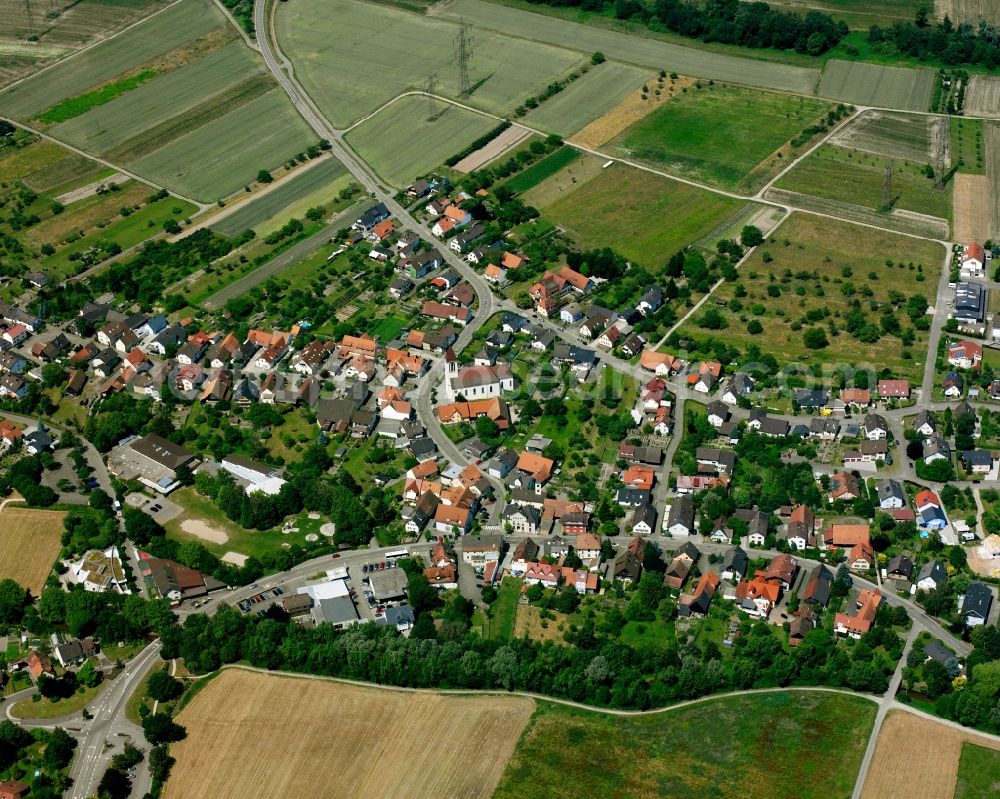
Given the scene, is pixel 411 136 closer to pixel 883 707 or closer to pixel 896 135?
pixel 896 135

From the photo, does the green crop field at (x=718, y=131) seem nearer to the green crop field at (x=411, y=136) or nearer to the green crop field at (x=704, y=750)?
the green crop field at (x=411, y=136)

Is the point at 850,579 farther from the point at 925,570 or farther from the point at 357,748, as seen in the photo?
the point at 357,748

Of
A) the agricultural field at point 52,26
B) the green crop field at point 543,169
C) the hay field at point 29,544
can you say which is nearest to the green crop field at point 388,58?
the green crop field at point 543,169

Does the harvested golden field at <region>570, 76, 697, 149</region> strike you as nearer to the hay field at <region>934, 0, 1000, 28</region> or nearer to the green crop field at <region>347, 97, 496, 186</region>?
the green crop field at <region>347, 97, 496, 186</region>

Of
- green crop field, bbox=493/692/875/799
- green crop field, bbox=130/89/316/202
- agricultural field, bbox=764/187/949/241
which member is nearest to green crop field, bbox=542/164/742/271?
agricultural field, bbox=764/187/949/241

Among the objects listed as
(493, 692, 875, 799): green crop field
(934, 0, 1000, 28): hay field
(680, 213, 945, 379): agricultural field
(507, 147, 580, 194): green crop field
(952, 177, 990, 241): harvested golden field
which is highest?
(934, 0, 1000, 28): hay field

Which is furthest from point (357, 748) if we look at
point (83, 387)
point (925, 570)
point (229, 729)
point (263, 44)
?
point (263, 44)
